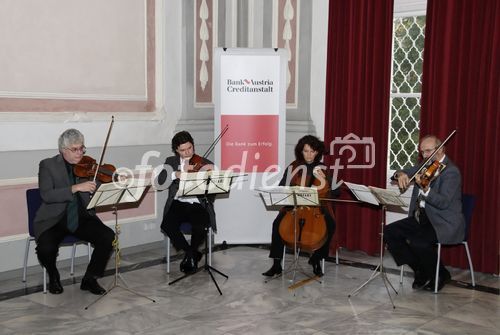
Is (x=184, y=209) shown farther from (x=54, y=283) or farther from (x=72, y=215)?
(x=54, y=283)

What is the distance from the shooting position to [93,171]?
4645 millimetres

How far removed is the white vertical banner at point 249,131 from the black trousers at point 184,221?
0.92 meters

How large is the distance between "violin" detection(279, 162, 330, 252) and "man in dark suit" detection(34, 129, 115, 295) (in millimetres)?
1471

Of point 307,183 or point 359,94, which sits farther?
point 359,94

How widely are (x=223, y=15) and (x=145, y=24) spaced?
1.00m

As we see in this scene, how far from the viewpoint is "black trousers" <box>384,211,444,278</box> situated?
4.86 meters

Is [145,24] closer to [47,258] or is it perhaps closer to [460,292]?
[47,258]

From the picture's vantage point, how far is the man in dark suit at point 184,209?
525 centimetres

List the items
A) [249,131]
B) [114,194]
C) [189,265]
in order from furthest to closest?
1. [249,131]
2. [189,265]
3. [114,194]

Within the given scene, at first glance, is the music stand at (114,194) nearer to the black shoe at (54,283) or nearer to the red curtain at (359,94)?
the black shoe at (54,283)

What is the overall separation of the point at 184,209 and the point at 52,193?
49.0 inches

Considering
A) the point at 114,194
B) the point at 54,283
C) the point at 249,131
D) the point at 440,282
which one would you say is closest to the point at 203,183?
the point at 114,194

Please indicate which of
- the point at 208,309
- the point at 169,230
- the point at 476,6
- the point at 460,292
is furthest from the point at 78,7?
the point at 460,292

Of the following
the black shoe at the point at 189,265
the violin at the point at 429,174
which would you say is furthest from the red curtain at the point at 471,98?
the black shoe at the point at 189,265
